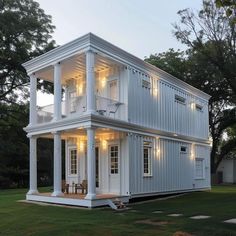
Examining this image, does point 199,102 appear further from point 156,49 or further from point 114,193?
point 156,49

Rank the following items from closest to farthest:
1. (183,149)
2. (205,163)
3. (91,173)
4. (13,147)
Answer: (91,173), (183,149), (205,163), (13,147)

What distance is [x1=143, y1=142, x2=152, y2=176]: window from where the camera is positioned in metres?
20.7

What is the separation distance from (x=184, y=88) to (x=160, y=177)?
6398 mm

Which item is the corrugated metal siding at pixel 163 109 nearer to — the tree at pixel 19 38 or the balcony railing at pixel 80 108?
the balcony railing at pixel 80 108

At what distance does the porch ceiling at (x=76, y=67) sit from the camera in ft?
62.7

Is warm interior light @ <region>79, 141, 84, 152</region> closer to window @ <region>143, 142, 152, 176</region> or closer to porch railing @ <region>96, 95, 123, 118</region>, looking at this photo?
porch railing @ <region>96, 95, 123, 118</region>

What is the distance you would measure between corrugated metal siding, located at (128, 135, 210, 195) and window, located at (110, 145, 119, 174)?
791 millimetres

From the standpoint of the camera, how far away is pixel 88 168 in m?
17.0

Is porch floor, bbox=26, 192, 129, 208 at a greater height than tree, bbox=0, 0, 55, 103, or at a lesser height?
lesser

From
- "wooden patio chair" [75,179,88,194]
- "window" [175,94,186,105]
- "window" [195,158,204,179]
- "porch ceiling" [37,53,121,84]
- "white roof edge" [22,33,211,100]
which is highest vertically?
"white roof edge" [22,33,211,100]

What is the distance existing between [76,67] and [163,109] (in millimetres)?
5349

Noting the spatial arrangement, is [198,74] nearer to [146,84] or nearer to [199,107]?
[199,107]

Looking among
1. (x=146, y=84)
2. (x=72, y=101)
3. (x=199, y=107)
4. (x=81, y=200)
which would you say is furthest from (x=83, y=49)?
(x=199, y=107)

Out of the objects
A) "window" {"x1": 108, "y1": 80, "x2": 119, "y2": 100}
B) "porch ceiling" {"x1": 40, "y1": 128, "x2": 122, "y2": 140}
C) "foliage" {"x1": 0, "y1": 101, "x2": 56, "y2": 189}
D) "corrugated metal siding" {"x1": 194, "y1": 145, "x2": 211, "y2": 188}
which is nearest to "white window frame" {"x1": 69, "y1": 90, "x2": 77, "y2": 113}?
"porch ceiling" {"x1": 40, "y1": 128, "x2": 122, "y2": 140}
